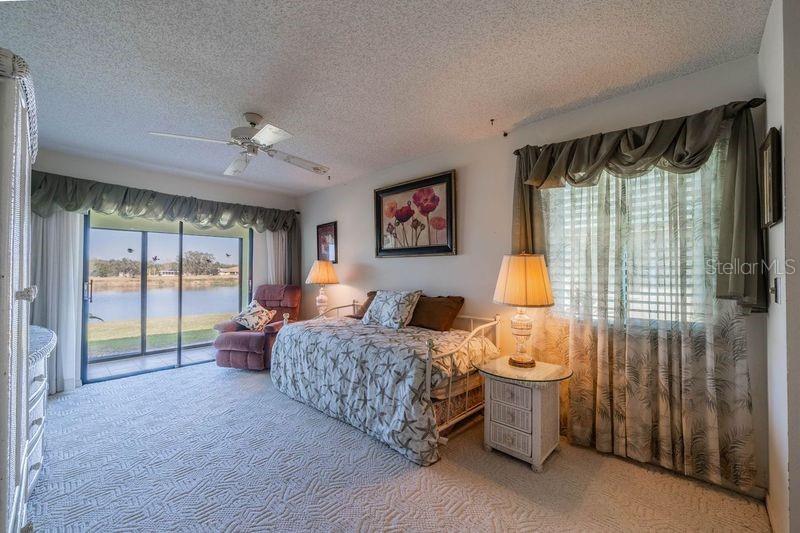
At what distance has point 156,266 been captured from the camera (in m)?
4.45

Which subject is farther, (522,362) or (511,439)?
(522,362)

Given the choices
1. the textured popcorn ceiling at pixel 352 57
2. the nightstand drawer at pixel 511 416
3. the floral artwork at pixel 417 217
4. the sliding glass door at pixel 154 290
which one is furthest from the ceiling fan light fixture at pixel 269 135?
the sliding glass door at pixel 154 290

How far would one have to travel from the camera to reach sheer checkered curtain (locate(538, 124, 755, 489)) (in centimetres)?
187

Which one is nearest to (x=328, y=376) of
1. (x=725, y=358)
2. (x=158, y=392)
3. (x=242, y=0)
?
(x=158, y=392)

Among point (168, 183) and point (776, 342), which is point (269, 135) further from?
point (776, 342)

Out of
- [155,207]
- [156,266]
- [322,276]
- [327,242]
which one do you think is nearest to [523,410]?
[322,276]

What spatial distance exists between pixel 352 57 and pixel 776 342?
263cm

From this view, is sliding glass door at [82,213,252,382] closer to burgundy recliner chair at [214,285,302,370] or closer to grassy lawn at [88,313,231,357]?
grassy lawn at [88,313,231,357]

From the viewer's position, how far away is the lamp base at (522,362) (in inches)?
90.0

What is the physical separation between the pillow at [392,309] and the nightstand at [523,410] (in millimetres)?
1033

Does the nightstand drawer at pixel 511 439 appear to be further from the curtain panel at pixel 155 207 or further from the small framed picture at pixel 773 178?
the curtain panel at pixel 155 207

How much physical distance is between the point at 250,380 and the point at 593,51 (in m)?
4.32

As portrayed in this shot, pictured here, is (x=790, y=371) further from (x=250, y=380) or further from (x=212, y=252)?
(x=212, y=252)

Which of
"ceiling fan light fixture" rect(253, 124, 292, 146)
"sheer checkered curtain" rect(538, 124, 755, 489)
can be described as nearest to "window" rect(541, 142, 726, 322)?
"sheer checkered curtain" rect(538, 124, 755, 489)
